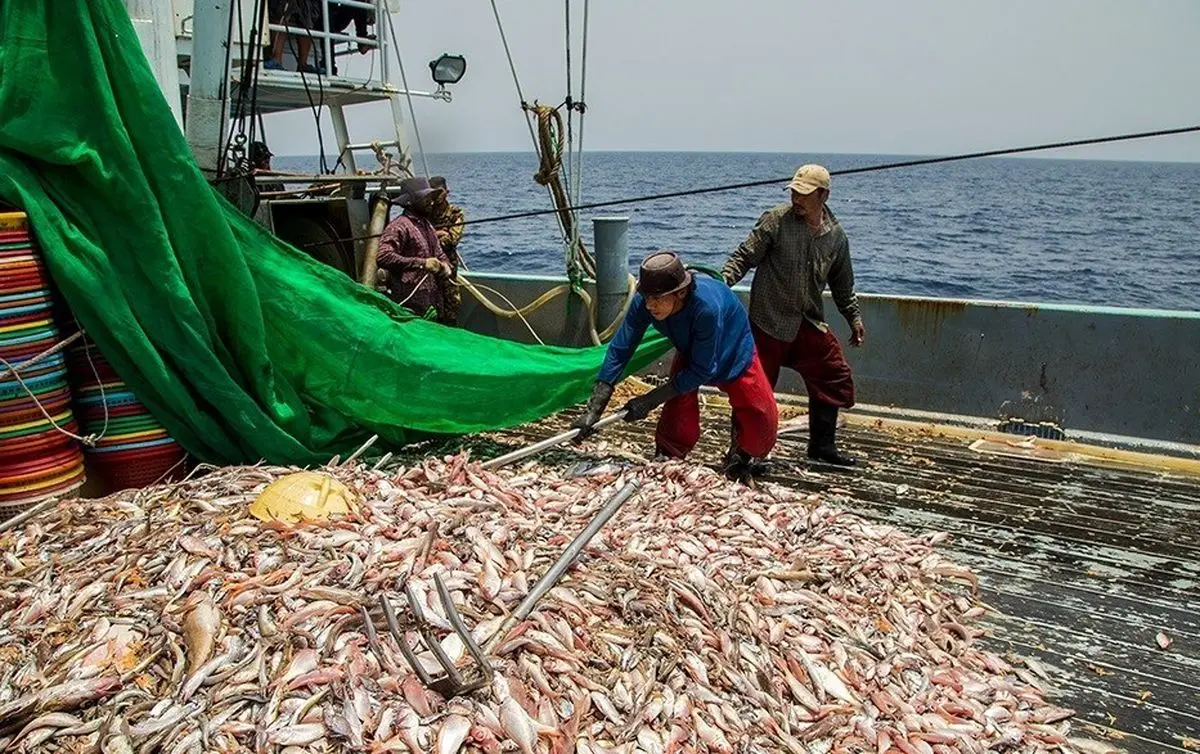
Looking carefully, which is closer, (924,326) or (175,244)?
(175,244)

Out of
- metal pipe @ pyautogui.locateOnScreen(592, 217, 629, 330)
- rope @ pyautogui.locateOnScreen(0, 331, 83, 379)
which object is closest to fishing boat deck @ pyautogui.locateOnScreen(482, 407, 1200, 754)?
metal pipe @ pyautogui.locateOnScreen(592, 217, 629, 330)

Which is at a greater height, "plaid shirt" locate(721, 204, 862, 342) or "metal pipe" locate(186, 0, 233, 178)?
"metal pipe" locate(186, 0, 233, 178)

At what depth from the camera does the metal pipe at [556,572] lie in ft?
11.0

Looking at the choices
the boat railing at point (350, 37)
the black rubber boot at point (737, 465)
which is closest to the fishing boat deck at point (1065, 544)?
the black rubber boot at point (737, 465)

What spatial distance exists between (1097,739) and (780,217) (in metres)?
3.67

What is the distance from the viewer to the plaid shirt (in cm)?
614

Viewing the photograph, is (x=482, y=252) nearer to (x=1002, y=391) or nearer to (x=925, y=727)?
(x=1002, y=391)

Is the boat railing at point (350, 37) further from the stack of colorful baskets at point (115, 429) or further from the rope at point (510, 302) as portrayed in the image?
the stack of colorful baskets at point (115, 429)

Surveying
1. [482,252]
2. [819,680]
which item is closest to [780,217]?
[819,680]

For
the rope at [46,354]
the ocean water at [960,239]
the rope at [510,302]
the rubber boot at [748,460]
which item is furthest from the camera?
the ocean water at [960,239]

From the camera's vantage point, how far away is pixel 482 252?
101ft

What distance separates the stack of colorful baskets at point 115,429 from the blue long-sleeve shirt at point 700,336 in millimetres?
2552

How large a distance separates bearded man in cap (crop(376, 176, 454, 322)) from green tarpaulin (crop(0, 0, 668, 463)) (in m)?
1.76

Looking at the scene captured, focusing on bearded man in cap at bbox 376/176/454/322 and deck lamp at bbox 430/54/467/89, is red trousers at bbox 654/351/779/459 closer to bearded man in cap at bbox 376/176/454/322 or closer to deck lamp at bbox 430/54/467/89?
bearded man in cap at bbox 376/176/454/322
